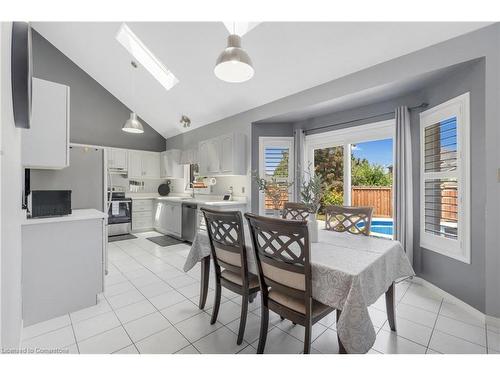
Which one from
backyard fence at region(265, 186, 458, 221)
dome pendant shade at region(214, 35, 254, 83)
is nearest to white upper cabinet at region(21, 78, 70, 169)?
dome pendant shade at region(214, 35, 254, 83)

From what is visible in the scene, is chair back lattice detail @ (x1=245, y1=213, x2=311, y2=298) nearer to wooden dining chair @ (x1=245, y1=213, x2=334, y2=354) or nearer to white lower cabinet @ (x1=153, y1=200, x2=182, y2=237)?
wooden dining chair @ (x1=245, y1=213, x2=334, y2=354)

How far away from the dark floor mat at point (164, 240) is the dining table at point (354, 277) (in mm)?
3197

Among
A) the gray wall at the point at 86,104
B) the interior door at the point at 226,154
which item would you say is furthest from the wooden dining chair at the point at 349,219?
the gray wall at the point at 86,104

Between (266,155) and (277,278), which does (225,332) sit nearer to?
(277,278)

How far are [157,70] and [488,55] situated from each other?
15.3 feet

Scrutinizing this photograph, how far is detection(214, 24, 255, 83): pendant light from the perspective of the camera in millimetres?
1671

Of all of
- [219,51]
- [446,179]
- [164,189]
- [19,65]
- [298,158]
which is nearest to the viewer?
[19,65]

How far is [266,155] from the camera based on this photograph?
13.8 feet

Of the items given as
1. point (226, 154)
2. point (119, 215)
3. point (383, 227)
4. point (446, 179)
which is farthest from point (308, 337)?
point (119, 215)

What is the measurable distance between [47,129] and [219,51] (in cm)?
225

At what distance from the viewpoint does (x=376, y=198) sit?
3.36 m

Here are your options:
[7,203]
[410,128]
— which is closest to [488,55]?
[410,128]

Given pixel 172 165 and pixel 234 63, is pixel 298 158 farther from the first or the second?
pixel 172 165

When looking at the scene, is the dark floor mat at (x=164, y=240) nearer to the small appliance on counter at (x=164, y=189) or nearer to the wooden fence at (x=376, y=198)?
the small appliance on counter at (x=164, y=189)
